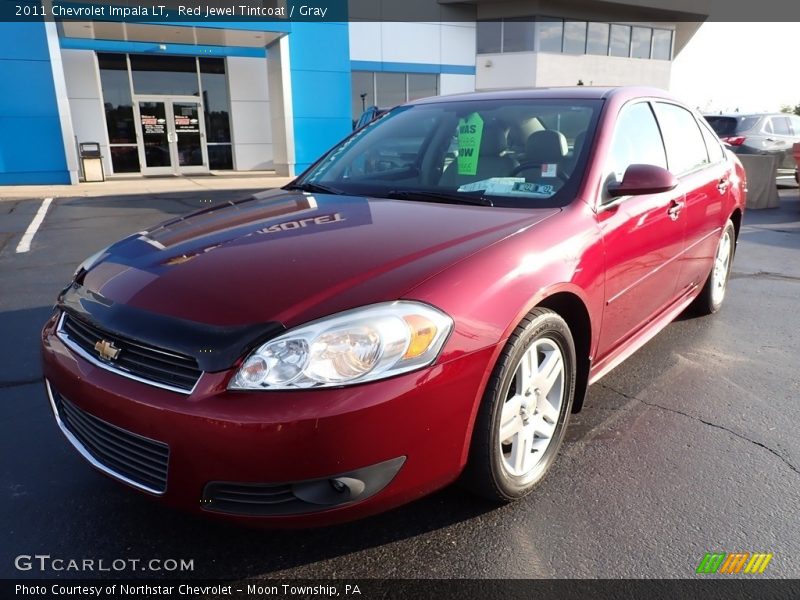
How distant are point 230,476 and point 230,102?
19.0m

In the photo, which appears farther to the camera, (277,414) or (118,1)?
(118,1)

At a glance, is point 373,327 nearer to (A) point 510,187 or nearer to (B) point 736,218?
(A) point 510,187

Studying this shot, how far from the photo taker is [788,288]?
5707 mm

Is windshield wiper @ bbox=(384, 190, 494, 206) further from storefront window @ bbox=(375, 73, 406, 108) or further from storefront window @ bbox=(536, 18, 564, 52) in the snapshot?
storefront window @ bbox=(536, 18, 564, 52)

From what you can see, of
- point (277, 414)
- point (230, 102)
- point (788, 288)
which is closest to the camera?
point (277, 414)

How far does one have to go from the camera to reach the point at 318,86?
1850cm

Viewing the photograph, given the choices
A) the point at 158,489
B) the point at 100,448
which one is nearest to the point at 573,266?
the point at 158,489

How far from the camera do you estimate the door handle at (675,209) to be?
10.9 feet

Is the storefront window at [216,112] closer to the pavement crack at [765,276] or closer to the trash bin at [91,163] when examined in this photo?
the trash bin at [91,163]

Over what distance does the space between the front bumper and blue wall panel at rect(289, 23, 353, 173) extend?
16482mm

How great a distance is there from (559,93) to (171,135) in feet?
57.5

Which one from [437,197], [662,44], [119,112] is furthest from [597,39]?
[437,197]

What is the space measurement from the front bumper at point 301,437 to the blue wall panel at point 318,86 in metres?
16.5

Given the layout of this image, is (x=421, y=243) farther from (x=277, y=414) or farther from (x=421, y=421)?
(x=277, y=414)
